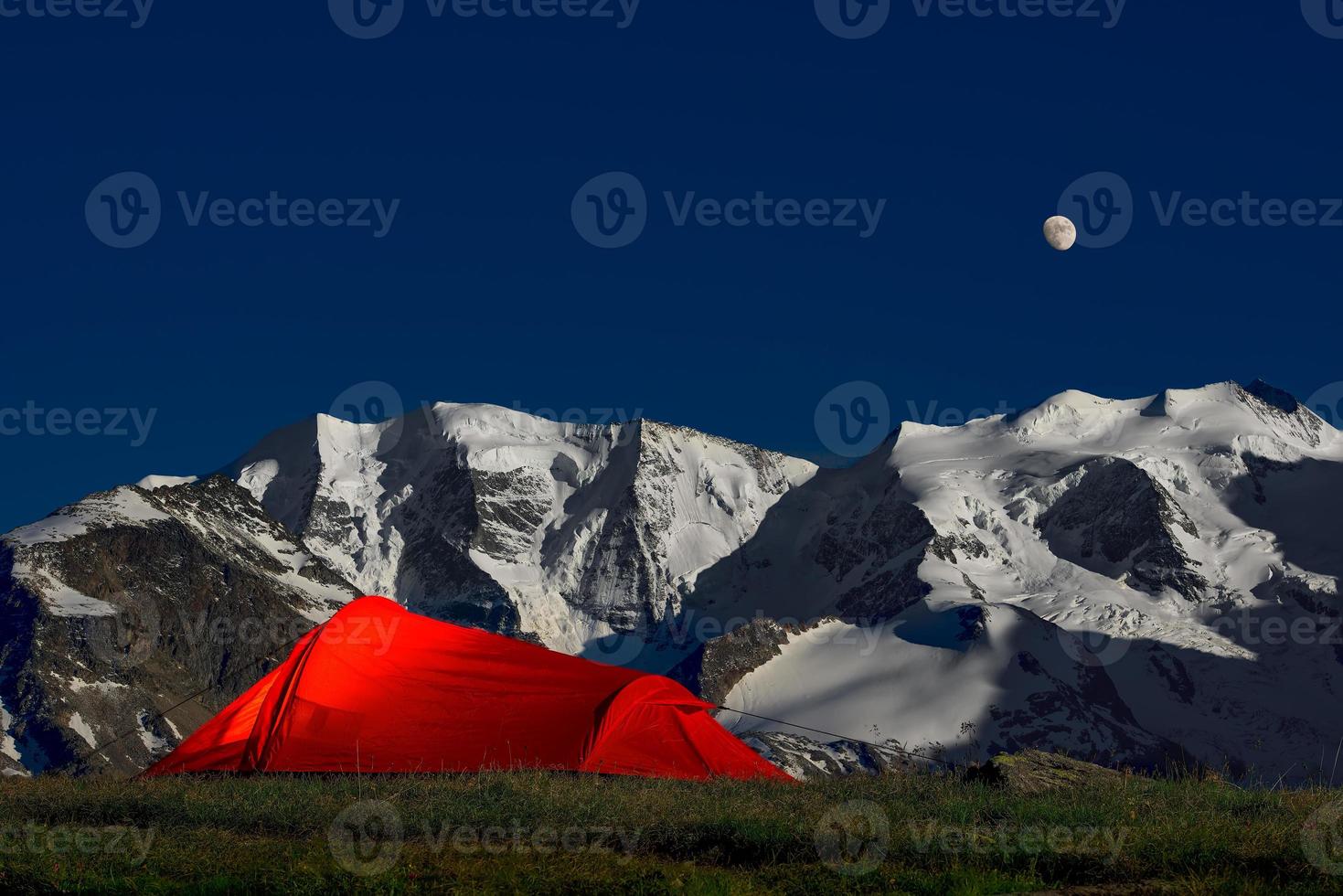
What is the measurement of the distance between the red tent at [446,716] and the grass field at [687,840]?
900 centimetres

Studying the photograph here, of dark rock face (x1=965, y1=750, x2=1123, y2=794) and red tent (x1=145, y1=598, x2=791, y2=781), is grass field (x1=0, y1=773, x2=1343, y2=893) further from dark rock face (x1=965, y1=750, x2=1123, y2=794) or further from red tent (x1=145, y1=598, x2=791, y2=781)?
red tent (x1=145, y1=598, x2=791, y2=781)

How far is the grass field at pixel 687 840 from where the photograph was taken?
47.6ft

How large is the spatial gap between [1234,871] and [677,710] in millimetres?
19098

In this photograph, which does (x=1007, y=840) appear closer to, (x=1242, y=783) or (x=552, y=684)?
(x=1242, y=783)

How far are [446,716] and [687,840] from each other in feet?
51.1

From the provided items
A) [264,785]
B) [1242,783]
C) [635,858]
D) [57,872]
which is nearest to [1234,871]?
[635,858]

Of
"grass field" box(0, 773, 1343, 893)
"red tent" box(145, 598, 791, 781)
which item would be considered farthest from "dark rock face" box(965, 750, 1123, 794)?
"red tent" box(145, 598, 791, 781)

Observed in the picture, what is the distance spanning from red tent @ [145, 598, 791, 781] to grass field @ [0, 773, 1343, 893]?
354 inches

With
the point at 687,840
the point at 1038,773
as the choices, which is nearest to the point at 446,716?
the point at 1038,773

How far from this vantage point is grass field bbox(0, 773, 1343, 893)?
14523mm

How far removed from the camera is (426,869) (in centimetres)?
1500

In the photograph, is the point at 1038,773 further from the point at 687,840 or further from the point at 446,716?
the point at 446,716

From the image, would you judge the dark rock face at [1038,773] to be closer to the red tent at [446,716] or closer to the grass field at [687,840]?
the grass field at [687,840]

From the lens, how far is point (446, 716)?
31438 mm
